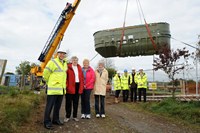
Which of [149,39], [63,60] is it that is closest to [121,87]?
[149,39]

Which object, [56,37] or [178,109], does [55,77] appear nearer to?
[178,109]

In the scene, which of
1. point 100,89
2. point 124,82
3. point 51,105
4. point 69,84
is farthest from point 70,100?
point 124,82

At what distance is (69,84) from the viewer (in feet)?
18.2

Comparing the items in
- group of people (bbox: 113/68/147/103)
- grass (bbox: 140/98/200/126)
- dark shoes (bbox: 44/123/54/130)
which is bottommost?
dark shoes (bbox: 44/123/54/130)

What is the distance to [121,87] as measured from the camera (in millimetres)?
11078

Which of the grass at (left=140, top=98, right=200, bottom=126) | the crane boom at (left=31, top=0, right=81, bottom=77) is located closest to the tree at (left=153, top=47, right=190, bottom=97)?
the grass at (left=140, top=98, right=200, bottom=126)

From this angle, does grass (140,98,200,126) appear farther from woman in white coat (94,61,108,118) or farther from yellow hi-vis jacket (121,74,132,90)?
woman in white coat (94,61,108,118)

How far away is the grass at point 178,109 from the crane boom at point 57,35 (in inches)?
294

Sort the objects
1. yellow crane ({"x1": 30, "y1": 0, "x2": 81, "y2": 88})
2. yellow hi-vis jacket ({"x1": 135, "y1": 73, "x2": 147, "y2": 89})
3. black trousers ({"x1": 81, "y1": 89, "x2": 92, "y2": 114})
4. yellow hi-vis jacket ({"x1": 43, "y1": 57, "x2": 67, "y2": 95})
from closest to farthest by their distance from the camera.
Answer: yellow hi-vis jacket ({"x1": 43, "y1": 57, "x2": 67, "y2": 95})
black trousers ({"x1": 81, "y1": 89, "x2": 92, "y2": 114})
yellow hi-vis jacket ({"x1": 135, "y1": 73, "x2": 147, "y2": 89})
yellow crane ({"x1": 30, "y1": 0, "x2": 81, "y2": 88})

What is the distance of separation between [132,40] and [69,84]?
946cm

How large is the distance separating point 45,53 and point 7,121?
32.6 ft

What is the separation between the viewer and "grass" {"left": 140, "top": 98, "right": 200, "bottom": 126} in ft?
21.4

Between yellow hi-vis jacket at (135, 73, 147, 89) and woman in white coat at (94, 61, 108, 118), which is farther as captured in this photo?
yellow hi-vis jacket at (135, 73, 147, 89)

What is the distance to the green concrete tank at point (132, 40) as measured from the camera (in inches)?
532
